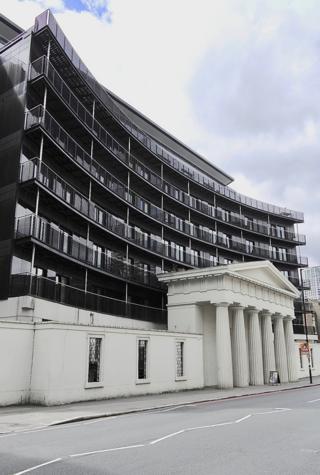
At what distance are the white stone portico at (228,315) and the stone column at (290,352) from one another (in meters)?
3.65

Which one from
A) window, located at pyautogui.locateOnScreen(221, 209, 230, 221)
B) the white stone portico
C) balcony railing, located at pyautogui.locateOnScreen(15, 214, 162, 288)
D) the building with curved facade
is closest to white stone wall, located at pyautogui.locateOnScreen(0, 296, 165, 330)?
the building with curved facade

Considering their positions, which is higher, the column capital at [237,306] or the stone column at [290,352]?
the column capital at [237,306]

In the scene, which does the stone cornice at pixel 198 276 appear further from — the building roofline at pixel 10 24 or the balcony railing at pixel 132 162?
the building roofline at pixel 10 24

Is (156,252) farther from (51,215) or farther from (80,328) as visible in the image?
(80,328)

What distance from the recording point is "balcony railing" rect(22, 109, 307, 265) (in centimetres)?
2616

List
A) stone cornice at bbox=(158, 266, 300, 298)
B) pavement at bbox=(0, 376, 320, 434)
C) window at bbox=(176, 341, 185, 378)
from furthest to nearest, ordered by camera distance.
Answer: stone cornice at bbox=(158, 266, 300, 298)
window at bbox=(176, 341, 185, 378)
pavement at bbox=(0, 376, 320, 434)

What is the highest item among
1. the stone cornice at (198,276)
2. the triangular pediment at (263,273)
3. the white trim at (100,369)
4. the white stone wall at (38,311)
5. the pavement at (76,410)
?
the triangular pediment at (263,273)

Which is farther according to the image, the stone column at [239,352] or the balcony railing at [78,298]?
the stone column at [239,352]

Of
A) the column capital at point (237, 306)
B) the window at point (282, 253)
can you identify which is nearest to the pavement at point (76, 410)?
the column capital at point (237, 306)

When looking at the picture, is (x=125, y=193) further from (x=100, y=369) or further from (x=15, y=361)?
(x=15, y=361)

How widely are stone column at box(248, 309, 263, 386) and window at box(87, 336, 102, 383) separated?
16768 mm

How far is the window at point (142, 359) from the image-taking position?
922 inches

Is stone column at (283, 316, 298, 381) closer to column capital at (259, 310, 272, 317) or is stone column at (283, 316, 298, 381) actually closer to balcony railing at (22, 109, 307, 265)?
column capital at (259, 310, 272, 317)

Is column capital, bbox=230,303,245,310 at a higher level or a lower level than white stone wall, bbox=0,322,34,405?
higher
